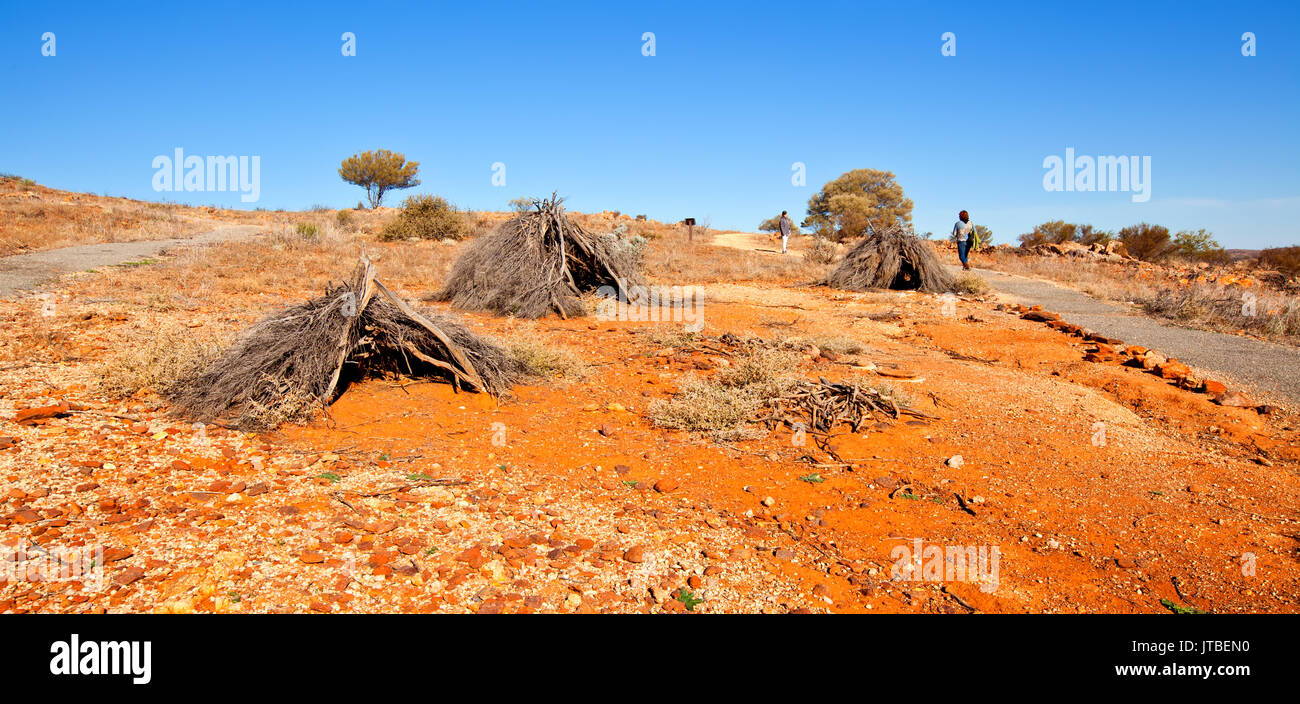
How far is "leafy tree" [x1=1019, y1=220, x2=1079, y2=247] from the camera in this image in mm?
26719

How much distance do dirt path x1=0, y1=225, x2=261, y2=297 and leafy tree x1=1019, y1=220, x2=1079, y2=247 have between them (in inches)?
1151

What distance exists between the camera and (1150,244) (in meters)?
24.2

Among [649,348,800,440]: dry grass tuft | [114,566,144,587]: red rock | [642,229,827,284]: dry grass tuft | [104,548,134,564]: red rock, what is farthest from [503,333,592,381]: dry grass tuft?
[642,229,827,284]: dry grass tuft

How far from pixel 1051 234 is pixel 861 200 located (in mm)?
9933

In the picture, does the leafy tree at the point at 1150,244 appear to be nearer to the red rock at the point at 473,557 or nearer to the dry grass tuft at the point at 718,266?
the dry grass tuft at the point at 718,266

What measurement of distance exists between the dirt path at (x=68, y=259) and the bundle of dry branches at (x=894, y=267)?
45.6 ft

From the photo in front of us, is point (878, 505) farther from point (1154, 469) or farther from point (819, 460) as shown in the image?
point (1154, 469)

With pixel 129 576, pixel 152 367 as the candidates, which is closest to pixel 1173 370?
pixel 129 576

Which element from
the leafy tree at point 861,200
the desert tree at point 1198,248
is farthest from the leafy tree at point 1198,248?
the leafy tree at point 861,200

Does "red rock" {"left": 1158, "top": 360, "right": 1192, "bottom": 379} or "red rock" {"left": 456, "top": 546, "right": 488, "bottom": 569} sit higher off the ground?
"red rock" {"left": 1158, "top": 360, "right": 1192, "bottom": 379}

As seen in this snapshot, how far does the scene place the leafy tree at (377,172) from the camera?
1458 inches

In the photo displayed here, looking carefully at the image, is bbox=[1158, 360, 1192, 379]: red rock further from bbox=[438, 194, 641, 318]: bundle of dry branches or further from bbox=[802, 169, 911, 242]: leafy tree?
bbox=[802, 169, 911, 242]: leafy tree
